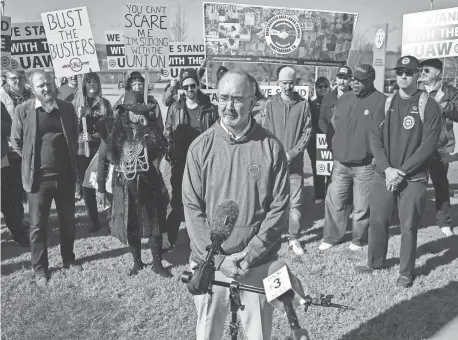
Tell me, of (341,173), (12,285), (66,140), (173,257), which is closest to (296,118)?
(341,173)

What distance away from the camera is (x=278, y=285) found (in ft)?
5.89

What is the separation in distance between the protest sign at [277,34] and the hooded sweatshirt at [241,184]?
1176 cm

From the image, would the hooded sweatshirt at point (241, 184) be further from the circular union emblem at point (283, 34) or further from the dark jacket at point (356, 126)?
the circular union emblem at point (283, 34)

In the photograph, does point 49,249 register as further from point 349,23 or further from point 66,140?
point 349,23

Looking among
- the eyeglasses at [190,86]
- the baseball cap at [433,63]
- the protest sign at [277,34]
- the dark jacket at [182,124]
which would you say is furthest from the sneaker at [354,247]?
the protest sign at [277,34]

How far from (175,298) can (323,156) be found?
147 inches

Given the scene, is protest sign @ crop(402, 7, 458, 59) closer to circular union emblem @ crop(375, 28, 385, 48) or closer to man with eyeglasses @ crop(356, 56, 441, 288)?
circular union emblem @ crop(375, 28, 385, 48)

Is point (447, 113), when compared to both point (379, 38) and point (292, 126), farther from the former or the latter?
point (379, 38)

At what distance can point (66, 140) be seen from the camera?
5.60 metres

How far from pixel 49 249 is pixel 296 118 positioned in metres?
3.82

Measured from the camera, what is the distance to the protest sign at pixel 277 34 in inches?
590

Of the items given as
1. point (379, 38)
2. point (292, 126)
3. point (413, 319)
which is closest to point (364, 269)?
point (413, 319)

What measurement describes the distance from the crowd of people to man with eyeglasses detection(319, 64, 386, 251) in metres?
0.02

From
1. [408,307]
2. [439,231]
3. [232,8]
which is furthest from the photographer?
[232,8]
